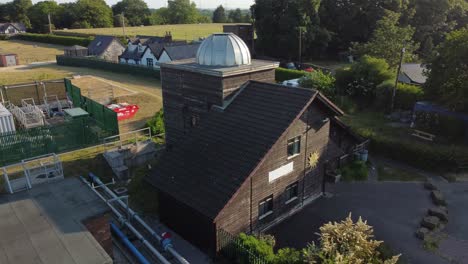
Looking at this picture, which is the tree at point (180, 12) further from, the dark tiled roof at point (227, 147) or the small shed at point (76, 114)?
the dark tiled roof at point (227, 147)

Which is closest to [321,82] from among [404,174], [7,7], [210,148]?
[404,174]

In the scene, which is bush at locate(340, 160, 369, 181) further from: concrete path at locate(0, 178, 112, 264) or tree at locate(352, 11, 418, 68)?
tree at locate(352, 11, 418, 68)

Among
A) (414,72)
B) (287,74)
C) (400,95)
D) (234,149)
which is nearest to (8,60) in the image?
(287,74)

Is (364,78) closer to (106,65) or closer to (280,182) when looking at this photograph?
(280,182)

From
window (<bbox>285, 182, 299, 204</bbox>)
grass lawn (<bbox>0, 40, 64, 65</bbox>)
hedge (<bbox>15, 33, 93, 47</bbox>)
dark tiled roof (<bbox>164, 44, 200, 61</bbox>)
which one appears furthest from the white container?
hedge (<bbox>15, 33, 93, 47</bbox>)

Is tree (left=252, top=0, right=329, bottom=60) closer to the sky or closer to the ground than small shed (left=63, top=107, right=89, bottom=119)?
closer to the sky
